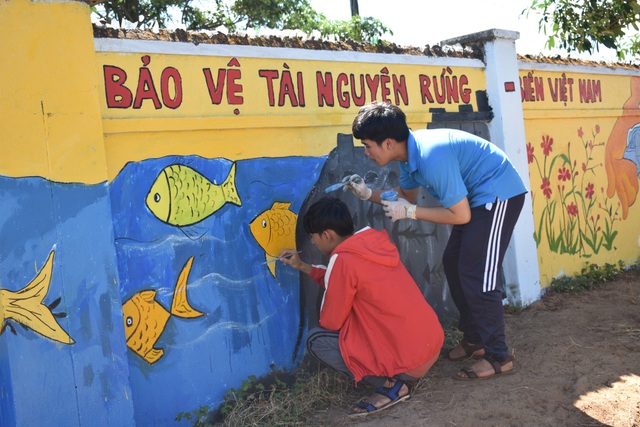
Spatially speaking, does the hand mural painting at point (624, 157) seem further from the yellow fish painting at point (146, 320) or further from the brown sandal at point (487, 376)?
the yellow fish painting at point (146, 320)

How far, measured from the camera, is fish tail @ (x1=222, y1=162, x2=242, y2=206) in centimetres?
408

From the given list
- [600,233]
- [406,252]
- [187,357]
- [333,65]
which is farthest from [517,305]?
[187,357]

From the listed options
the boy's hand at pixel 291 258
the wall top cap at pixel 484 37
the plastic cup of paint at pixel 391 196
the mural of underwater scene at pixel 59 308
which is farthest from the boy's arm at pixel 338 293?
the wall top cap at pixel 484 37

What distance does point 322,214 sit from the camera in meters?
4.02

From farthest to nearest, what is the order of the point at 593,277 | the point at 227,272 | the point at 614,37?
1. the point at 614,37
2. the point at 593,277
3. the point at 227,272

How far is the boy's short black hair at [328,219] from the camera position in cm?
401

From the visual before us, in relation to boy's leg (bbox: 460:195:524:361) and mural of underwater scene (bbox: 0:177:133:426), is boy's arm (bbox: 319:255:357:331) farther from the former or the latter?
mural of underwater scene (bbox: 0:177:133:426)

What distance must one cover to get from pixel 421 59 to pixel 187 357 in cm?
285

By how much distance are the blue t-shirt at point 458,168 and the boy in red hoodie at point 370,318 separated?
0.42 m

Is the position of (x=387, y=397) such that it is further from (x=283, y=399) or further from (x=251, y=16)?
(x=251, y=16)

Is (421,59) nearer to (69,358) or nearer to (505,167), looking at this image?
(505,167)

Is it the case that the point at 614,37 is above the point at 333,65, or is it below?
above

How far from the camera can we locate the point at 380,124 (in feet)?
12.8

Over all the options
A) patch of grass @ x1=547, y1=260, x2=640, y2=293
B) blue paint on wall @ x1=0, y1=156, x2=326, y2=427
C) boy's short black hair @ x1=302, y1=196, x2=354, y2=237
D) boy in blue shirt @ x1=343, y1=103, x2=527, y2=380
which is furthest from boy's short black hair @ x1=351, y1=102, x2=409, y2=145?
patch of grass @ x1=547, y1=260, x2=640, y2=293
